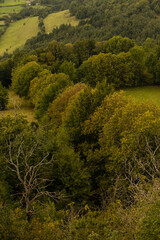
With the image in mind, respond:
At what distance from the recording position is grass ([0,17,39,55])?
15250 centimetres

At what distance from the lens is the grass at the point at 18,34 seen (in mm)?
152500

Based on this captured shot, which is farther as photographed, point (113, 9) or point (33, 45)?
point (113, 9)

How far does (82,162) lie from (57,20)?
162530mm

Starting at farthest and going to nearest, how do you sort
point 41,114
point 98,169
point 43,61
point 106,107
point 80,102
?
1. point 43,61
2. point 41,114
3. point 80,102
4. point 106,107
5. point 98,169

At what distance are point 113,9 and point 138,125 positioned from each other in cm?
13780

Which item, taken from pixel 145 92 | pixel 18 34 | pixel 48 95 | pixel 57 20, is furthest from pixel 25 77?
pixel 57 20

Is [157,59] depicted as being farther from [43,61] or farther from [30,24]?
[30,24]

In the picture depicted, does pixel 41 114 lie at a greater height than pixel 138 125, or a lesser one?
lesser

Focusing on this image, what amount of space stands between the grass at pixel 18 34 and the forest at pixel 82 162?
9896 cm

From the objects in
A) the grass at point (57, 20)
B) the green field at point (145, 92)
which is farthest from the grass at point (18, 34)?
the green field at point (145, 92)

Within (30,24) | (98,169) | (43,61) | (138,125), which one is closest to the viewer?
(138,125)

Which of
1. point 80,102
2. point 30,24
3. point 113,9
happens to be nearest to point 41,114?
point 80,102

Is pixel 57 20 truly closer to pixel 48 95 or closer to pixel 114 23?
pixel 114 23

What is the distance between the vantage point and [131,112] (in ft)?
89.4
